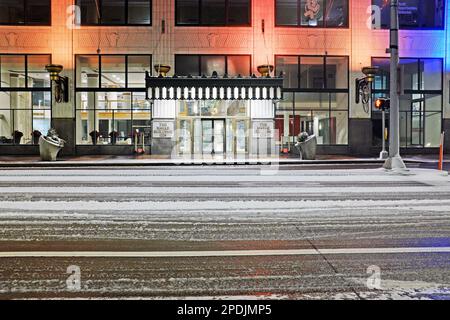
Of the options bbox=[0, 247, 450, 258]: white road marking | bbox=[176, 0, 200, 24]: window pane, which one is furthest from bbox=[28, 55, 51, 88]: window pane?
bbox=[0, 247, 450, 258]: white road marking

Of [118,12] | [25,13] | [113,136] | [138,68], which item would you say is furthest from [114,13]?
[113,136]

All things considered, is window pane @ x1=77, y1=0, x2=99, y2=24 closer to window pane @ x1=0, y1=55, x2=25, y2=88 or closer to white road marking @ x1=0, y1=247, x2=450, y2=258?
window pane @ x1=0, y1=55, x2=25, y2=88

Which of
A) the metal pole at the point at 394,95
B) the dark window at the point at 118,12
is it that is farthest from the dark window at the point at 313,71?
the metal pole at the point at 394,95

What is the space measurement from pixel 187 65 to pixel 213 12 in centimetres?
388

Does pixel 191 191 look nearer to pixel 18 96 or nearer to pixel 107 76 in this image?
pixel 107 76

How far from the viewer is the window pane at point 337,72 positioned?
102ft

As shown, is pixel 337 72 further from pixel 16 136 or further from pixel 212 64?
pixel 16 136

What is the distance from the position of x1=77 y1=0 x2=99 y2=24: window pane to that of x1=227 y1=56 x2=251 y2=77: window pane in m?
9.00

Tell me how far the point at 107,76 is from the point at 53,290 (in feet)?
90.1

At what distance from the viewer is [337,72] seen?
31344mm

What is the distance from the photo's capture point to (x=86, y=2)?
30.8 m

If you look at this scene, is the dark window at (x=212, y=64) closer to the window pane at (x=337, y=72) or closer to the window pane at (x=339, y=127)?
the window pane at (x=337, y=72)

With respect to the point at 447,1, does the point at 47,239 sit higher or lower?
lower
